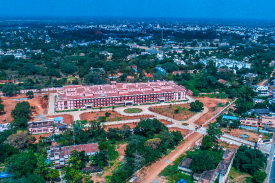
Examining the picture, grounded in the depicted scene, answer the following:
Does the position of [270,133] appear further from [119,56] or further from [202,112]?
[119,56]

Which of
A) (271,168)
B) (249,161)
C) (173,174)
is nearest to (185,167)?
(173,174)

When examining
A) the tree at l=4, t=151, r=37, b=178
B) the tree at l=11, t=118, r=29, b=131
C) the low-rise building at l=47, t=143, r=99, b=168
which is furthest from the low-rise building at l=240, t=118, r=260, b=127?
the tree at l=11, t=118, r=29, b=131

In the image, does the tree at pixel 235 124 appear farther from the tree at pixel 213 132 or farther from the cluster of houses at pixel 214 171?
the cluster of houses at pixel 214 171

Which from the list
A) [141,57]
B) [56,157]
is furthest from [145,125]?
[141,57]

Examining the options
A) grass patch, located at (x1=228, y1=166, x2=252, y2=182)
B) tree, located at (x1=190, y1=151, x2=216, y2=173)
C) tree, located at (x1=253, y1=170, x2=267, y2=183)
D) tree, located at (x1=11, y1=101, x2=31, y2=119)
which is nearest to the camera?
tree, located at (x1=253, y1=170, x2=267, y2=183)

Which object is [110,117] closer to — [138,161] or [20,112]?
[20,112]

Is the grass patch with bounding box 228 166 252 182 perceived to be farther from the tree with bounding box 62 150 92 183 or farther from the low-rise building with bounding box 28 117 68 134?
the low-rise building with bounding box 28 117 68 134
